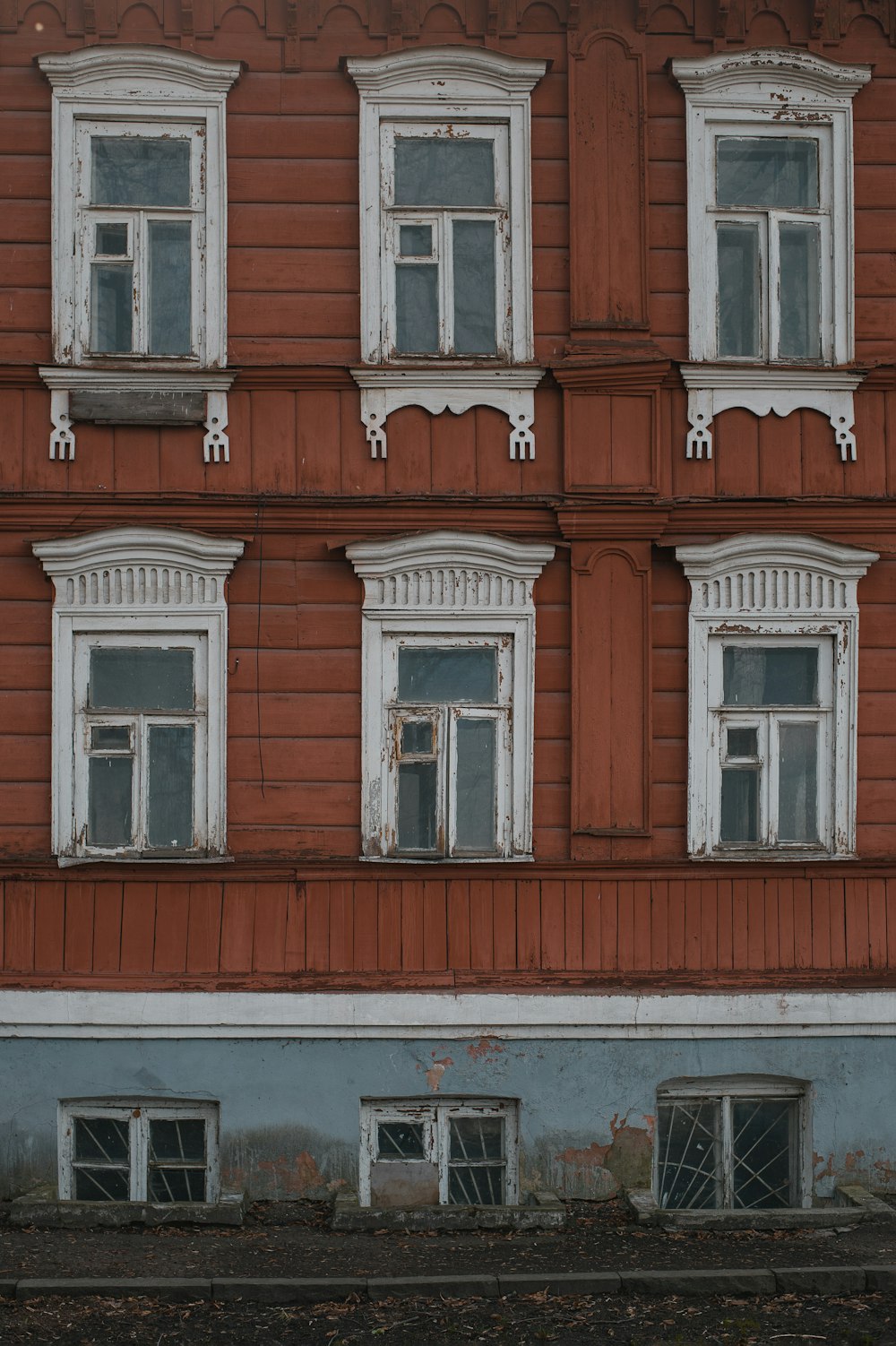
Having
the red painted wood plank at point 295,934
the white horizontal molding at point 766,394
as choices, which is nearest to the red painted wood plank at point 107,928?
the red painted wood plank at point 295,934

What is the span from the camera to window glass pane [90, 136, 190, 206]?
7.34 m

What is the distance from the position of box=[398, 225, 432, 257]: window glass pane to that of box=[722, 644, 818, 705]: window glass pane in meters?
2.74

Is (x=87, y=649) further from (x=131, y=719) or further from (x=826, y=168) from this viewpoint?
(x=826, y=168)

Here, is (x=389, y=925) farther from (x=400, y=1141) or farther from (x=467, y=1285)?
(x=467, y=1285)

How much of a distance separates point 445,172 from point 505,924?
4.11m

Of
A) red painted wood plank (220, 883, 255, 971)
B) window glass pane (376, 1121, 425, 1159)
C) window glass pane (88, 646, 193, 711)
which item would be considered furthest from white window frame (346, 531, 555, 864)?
window glass pane (376, 1121, 425, 1159)

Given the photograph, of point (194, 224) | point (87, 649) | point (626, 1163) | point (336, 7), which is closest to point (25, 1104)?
point (87, 649)

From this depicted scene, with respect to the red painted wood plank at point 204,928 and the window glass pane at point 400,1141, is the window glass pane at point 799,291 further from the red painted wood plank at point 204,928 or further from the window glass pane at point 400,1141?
the window glass pane at point 400,1141

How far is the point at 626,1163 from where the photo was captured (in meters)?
7.25

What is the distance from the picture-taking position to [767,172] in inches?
295

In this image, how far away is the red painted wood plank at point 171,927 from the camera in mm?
7227

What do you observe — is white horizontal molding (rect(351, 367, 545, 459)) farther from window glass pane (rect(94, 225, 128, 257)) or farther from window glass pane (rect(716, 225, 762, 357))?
window glass pane (rect(94, 225, 128, 257))

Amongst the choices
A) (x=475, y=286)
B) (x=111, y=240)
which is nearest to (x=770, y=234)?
(x=475, y=286)

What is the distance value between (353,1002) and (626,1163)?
1.71m
